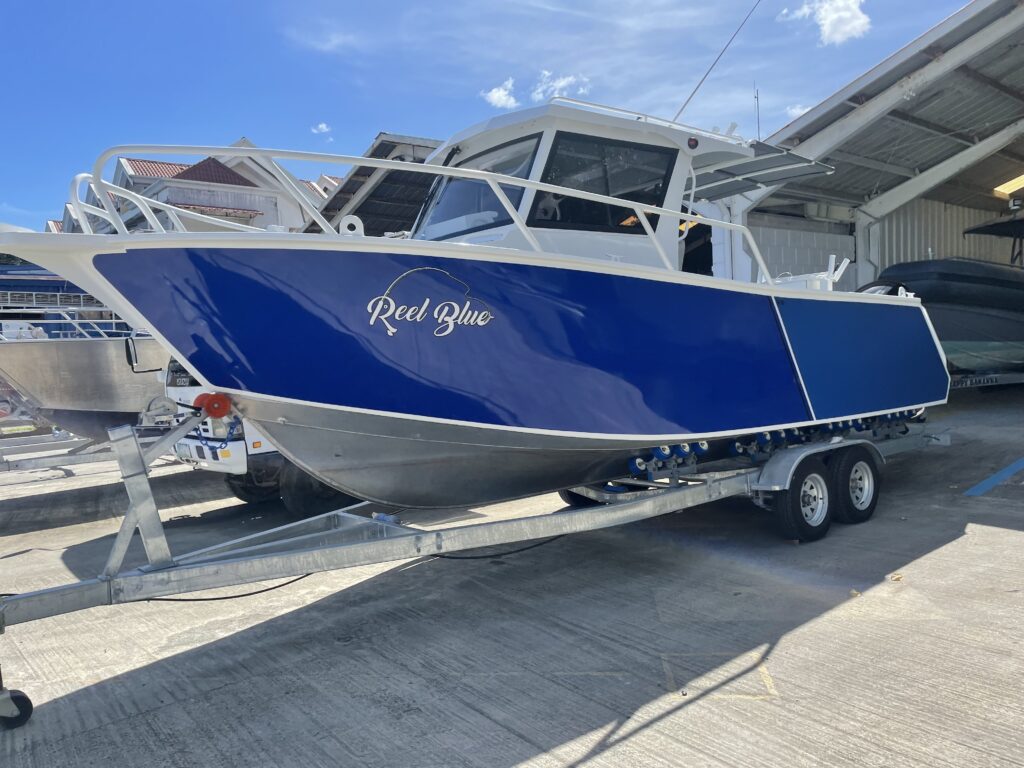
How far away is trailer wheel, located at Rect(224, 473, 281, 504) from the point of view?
23.6 ft

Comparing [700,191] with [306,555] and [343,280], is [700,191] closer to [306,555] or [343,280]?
[343,280]

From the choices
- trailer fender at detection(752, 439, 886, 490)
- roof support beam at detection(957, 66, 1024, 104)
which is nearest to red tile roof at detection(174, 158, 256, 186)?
roof support beam at detection(957, 66, 1024, 104)

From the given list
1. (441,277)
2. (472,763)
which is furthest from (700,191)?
(472,763)

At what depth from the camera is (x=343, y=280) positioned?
140 inches

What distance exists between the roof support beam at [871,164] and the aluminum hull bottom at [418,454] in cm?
941

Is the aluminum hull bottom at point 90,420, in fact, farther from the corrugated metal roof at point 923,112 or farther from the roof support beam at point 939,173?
the roof support beam at point 939,173

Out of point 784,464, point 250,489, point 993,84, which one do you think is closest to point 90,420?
point 250,489

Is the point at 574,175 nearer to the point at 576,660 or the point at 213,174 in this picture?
the point at 576,660

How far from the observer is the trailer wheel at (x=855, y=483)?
5.81 m

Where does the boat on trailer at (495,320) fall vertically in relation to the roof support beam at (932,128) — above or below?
below

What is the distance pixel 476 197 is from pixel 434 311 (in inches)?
61.0

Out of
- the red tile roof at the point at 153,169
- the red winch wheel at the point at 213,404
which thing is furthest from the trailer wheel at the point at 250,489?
the red tile roof at the point at 153,169

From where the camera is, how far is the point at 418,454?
13.3 feet

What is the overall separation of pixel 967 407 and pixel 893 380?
762 centimetres
